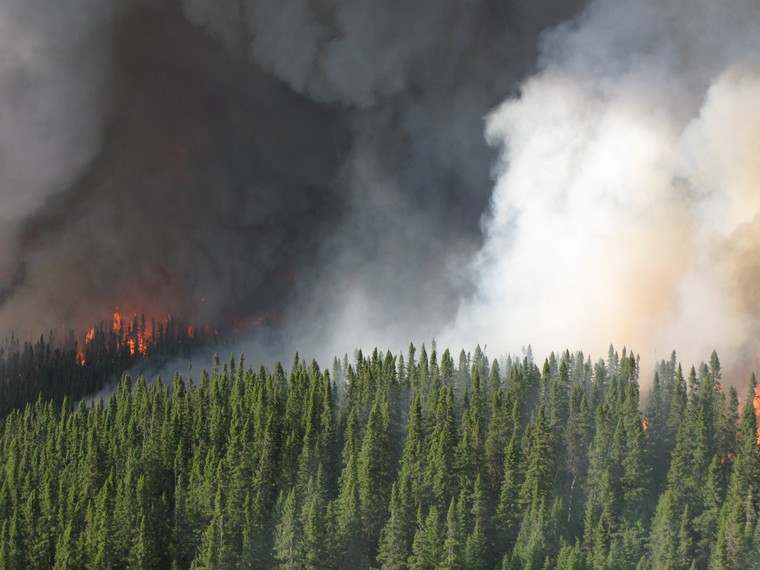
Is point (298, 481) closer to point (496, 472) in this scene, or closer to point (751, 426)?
Result: point (496, 472)

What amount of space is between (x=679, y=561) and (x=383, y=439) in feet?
187

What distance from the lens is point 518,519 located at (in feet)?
581

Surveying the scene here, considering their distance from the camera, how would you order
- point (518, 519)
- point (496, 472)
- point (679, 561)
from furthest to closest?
point (496, 472) → point (518, 519) → point (679, 561)

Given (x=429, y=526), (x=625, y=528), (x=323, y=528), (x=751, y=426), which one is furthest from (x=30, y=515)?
(x=751, y=426)

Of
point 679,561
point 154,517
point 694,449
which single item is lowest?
point 679,561

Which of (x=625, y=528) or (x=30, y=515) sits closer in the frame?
(x=625, y=528)

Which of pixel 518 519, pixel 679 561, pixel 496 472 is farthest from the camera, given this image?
pixel 496 472

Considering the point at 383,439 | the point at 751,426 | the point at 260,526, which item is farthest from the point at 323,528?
the point at 751,426

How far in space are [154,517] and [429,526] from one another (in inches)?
2086

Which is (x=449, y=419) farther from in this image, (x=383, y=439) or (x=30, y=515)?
(x=30, y=515)

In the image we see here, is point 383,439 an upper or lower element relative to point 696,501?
upper

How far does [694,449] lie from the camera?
191 meters

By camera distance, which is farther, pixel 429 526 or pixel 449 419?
pixel 449 419

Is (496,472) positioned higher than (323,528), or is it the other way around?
(496,472)
